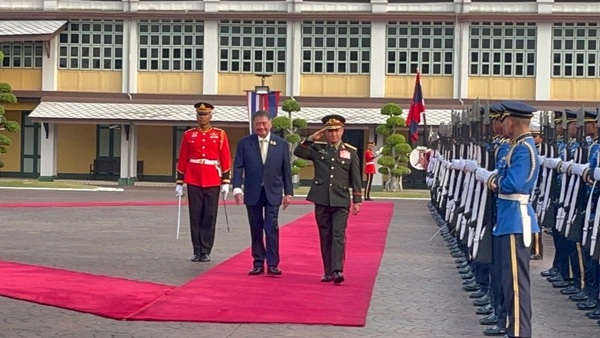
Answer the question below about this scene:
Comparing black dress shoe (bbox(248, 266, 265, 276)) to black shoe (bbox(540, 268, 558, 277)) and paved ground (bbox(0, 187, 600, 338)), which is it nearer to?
paved ground (bbox(0, 187, 600, 338))

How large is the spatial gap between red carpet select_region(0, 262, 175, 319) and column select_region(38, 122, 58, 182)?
3711 cm

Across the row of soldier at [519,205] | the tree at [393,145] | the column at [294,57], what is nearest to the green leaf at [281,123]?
the tree at [393,145]

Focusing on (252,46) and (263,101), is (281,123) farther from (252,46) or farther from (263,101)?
(263,101)

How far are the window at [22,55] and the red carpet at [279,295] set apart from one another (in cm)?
3513

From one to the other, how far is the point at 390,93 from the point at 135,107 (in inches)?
418

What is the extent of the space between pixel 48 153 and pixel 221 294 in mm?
39814

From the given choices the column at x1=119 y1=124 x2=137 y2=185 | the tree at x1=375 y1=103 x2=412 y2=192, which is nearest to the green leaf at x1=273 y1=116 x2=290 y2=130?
the tree at x1=375 y1=103 x2=412 y2=192

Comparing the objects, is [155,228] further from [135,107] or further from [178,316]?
[135,107]

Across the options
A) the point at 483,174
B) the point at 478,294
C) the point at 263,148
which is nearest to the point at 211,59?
the point at 263,148

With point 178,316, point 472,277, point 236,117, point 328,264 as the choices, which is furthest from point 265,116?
point 236,117

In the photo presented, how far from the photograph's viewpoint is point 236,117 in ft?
159

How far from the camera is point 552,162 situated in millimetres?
14250

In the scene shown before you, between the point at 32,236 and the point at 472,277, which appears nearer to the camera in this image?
the point at 472,277

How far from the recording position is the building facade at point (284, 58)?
4847 centimetres
